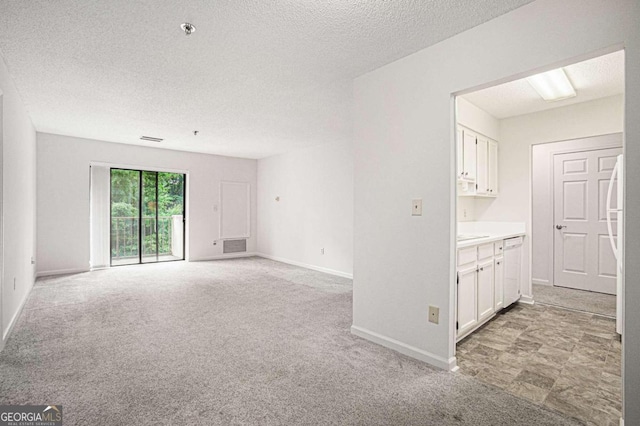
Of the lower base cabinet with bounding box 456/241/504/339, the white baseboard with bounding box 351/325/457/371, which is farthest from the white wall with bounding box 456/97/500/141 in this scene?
the white baseboard with bounding box 351/325/457/371

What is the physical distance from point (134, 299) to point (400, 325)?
11.2ft

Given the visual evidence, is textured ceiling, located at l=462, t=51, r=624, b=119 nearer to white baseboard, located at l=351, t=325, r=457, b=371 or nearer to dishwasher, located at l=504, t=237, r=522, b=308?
dishwasher, located at l=504, t=237, r=522, b=308

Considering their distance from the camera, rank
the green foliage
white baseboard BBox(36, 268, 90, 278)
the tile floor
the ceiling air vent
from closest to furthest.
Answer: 1. the tile floor
2. white baseboard BBox(36, 268, 90, 278)
3. the ceiling air vent
4. the green foliage

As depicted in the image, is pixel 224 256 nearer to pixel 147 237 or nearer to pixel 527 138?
pixel 147 237

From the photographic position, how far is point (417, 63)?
2615 millimetres

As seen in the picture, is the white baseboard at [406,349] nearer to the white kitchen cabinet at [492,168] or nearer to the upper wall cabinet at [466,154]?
the upper wall cabinet at [466,154]

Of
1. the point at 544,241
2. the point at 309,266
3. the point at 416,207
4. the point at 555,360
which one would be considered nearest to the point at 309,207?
the point at 309,266

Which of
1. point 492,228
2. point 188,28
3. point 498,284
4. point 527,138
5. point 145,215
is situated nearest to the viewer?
point 188,28

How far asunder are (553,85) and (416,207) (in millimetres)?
2119

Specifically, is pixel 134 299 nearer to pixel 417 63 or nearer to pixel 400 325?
pixel 400 325

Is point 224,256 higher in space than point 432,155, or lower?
lower

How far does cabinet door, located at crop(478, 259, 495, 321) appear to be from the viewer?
311cm

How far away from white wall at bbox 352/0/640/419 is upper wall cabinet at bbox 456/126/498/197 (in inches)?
47.9

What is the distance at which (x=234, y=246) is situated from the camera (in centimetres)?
798
